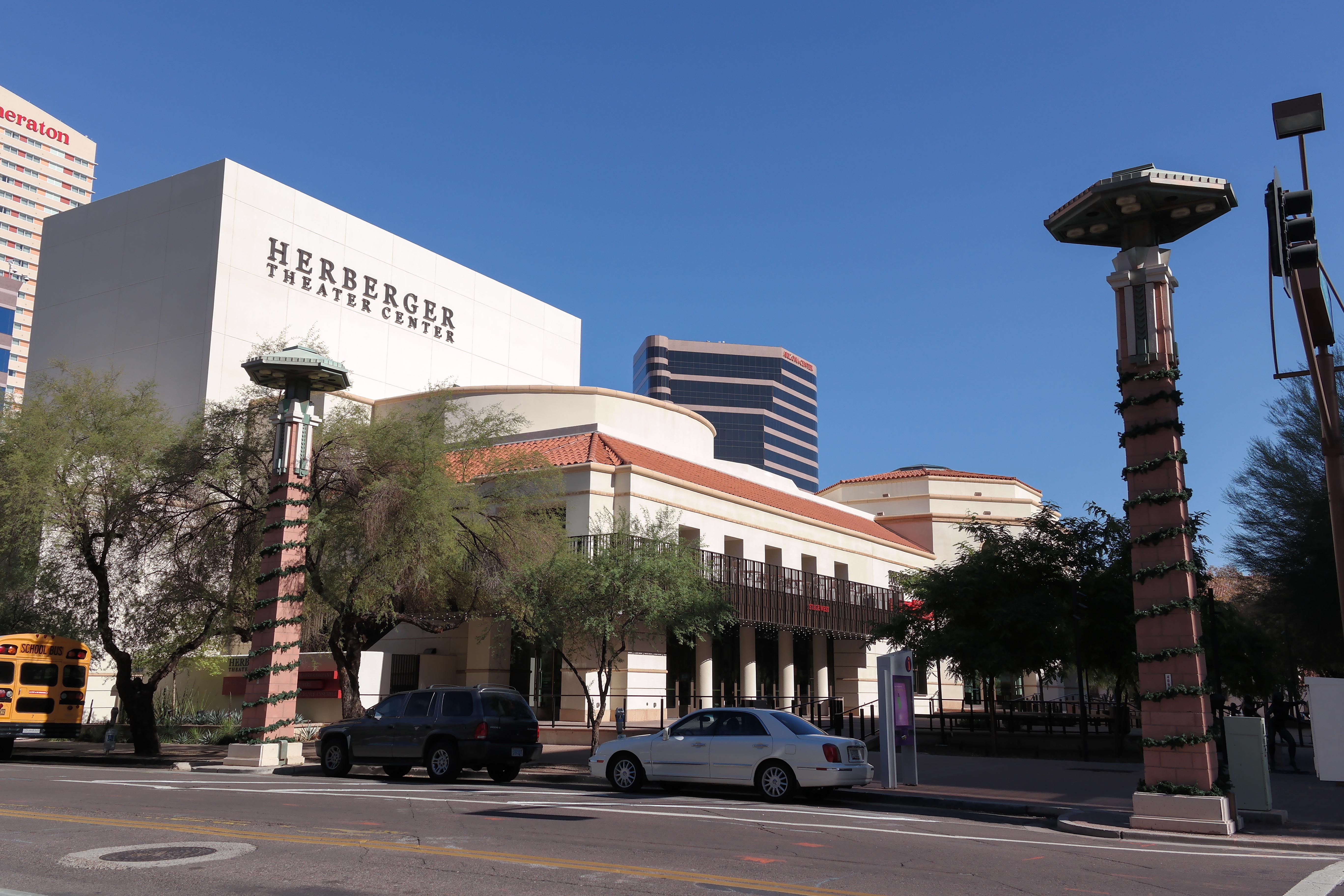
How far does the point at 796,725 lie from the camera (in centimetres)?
1582

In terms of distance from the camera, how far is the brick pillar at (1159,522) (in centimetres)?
1347

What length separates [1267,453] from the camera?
90.1 feet

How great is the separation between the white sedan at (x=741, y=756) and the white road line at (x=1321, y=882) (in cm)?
Answer: 637

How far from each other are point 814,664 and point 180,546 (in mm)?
27651

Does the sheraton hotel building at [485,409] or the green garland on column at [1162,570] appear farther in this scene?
the sheraton hotel building at [485,409]

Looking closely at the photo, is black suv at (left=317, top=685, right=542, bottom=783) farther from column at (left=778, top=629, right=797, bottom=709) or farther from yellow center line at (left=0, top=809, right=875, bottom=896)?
column at (left=778, top=629, right=797, bottom=709)

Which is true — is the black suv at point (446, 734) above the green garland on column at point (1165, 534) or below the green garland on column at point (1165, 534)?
below

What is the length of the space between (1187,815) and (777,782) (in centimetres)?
551

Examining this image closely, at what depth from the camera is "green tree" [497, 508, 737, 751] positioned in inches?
962

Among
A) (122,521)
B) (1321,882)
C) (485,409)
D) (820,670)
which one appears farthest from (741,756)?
(820,670)

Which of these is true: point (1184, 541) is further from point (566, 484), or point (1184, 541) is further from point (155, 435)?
point (155, 435)

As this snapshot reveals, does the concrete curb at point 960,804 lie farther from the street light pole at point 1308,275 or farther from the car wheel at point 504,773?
the car wheel at point 504,773

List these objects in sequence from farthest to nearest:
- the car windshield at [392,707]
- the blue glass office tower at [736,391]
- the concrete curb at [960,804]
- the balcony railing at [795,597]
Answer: the blue glass office tower at [736,391] → the balcony railing at [795,597] → the car windshield at [392,707] → the concrete curb at [960,804]

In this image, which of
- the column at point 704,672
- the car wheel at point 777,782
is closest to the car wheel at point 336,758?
the car wheel at point 777,782
